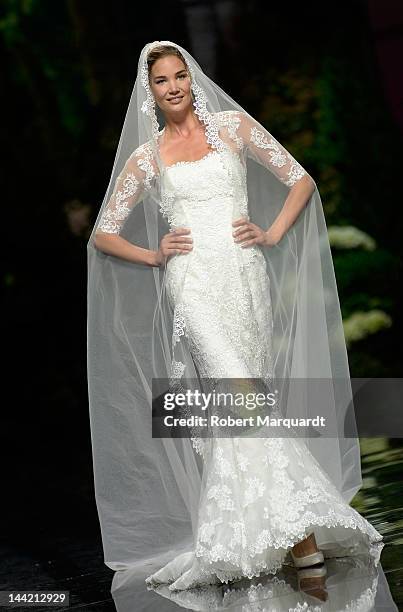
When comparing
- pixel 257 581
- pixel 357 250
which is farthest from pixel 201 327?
pixel 357 250

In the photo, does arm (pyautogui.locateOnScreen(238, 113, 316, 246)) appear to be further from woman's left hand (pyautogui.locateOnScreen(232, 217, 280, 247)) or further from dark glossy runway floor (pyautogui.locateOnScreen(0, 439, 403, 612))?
dark glossy runway floor (pyautogui.locateOnScreen(0, 439, 403, 612))

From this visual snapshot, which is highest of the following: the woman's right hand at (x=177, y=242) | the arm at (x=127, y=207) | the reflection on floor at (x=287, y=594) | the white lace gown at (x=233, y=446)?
the arm at (x=127, y=207)

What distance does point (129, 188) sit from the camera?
191 inches

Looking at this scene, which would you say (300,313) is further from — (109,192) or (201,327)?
(109,192)

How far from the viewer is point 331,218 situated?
986cm

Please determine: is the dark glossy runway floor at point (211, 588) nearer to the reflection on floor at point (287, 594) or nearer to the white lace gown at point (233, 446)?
the reflection on floor at point (287, 594)

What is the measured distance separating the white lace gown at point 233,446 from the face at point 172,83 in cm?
23

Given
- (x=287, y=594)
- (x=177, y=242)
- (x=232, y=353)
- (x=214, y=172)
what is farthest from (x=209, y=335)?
(x=287, y=594)

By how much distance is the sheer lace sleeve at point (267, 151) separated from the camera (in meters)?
4.80

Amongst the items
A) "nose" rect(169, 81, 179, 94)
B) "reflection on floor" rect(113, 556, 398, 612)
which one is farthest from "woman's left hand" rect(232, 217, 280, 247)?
"reflection on floor" rect(113, 556, 398, 612)

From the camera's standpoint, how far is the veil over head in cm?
484

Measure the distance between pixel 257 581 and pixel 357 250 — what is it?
567 cm

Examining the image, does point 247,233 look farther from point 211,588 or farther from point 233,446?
point 211,588

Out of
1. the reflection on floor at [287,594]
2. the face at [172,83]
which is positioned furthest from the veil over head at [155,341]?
the reflection on floor at [287,594]
